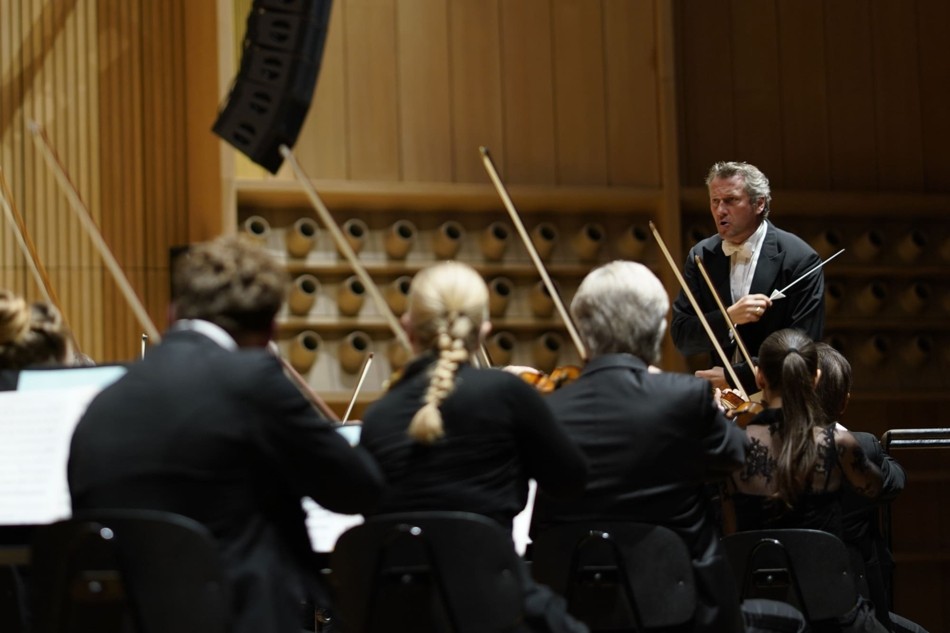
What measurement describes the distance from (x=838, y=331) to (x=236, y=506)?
15.3ft

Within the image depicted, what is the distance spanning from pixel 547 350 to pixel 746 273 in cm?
153

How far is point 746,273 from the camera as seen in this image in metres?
4.53

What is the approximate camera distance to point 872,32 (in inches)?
260

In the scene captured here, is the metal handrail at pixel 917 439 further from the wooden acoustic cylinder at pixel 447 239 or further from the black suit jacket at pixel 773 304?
the wooden acoustic cylinder at pixel 447 239

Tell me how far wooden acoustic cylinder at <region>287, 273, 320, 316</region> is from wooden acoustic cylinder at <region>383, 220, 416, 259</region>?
0.33 m

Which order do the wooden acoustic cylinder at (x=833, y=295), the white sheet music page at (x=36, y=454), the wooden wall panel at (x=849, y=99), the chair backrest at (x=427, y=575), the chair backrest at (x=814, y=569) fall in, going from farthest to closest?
the wooden wall panel at (x=849, y=99) < the wooden acoustic cylinder at (x=833, y=295) < the chair backrest at (x=814, y=569) < the white sheet music page at (x=36, y=454) < the chair backrest at (x=427, y=575)

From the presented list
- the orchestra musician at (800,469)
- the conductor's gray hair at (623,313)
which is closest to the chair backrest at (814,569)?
the orchestra musician at (800,469)

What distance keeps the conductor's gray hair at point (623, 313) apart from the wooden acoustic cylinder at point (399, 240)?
306 centimetres

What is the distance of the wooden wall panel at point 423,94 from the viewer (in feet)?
19.3

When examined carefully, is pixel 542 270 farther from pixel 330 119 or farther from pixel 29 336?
pixel 330 119

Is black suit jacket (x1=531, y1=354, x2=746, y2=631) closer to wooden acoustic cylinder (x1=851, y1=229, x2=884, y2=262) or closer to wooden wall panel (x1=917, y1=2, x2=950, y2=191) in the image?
wooden acoustic cylinder (x1=851, y1=229, x2=884, y2=262)

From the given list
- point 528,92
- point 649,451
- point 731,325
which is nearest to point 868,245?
point 528,92

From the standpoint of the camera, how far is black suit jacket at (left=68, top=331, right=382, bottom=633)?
6.88 feet

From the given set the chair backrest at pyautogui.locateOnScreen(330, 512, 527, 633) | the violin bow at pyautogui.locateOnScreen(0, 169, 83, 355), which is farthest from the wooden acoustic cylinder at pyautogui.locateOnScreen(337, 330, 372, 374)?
the chair backrest at pyautogui.locateOnScreen(330, 512, 527, 633)
